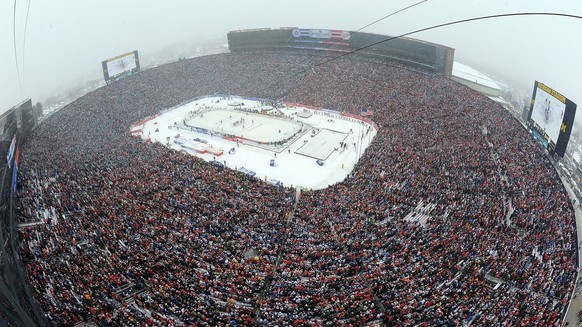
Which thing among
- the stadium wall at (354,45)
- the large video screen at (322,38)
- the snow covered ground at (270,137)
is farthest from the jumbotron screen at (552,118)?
the large video screen at (322,38)

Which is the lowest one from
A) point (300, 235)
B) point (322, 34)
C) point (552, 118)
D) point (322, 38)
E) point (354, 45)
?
point (300, 235)

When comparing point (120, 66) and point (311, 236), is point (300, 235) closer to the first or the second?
point (311, 236)

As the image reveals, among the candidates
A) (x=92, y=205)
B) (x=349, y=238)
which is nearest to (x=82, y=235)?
(x=92, y=205)

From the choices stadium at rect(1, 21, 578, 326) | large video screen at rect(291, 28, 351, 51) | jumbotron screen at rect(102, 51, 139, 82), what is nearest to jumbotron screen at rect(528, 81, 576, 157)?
stadium at rect(1, 21, 578, 326)

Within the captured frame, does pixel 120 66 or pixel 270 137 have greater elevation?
pixel 120 66

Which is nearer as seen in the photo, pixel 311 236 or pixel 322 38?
pixel 311 236

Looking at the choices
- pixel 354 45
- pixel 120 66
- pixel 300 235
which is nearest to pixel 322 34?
pixel 354 45

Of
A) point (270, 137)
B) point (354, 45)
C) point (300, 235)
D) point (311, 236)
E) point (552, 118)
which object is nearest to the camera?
point (311, 236)

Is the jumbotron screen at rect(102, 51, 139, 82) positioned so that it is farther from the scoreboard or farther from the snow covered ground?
the snow covered ground
